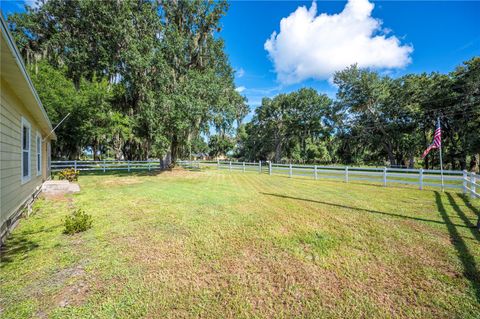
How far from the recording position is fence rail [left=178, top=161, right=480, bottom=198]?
8.56 meters

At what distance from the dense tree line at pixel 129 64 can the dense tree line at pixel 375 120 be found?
20765 mm

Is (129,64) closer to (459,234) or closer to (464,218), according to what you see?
(459,234)

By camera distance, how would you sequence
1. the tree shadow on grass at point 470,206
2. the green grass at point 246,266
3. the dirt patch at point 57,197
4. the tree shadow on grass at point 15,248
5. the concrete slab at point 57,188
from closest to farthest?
the green grass at point 246,266 → the tree shadow on grass at point 15,248 → the tree shadow on grass at point 470,206 → the dirt patch at point 57,197 → the concrete slab at point 57,188

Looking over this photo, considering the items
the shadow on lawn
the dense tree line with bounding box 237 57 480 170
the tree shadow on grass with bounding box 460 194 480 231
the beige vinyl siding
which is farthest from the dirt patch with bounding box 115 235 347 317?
the dense tree line with bounding box 237 57 480 170

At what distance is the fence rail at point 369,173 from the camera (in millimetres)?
8557

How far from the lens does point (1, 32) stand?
89.9 inches

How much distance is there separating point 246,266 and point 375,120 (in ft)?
104

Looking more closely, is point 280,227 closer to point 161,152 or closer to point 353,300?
point 353,300

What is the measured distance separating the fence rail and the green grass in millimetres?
3890

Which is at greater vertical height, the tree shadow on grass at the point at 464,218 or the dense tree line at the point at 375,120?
the dense tree line at the point at 375,120

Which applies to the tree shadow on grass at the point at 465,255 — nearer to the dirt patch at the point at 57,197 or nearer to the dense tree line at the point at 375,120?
the dirt patch at the point at 57,197

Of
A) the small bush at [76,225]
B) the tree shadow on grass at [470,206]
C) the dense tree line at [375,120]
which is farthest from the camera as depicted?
the dense tree line at [375,120]

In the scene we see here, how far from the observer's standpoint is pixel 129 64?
50.0 ft

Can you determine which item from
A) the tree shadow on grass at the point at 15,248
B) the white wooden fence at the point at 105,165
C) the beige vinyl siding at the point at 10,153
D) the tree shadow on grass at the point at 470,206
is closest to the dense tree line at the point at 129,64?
the white wooden fence at the point at 105,165
